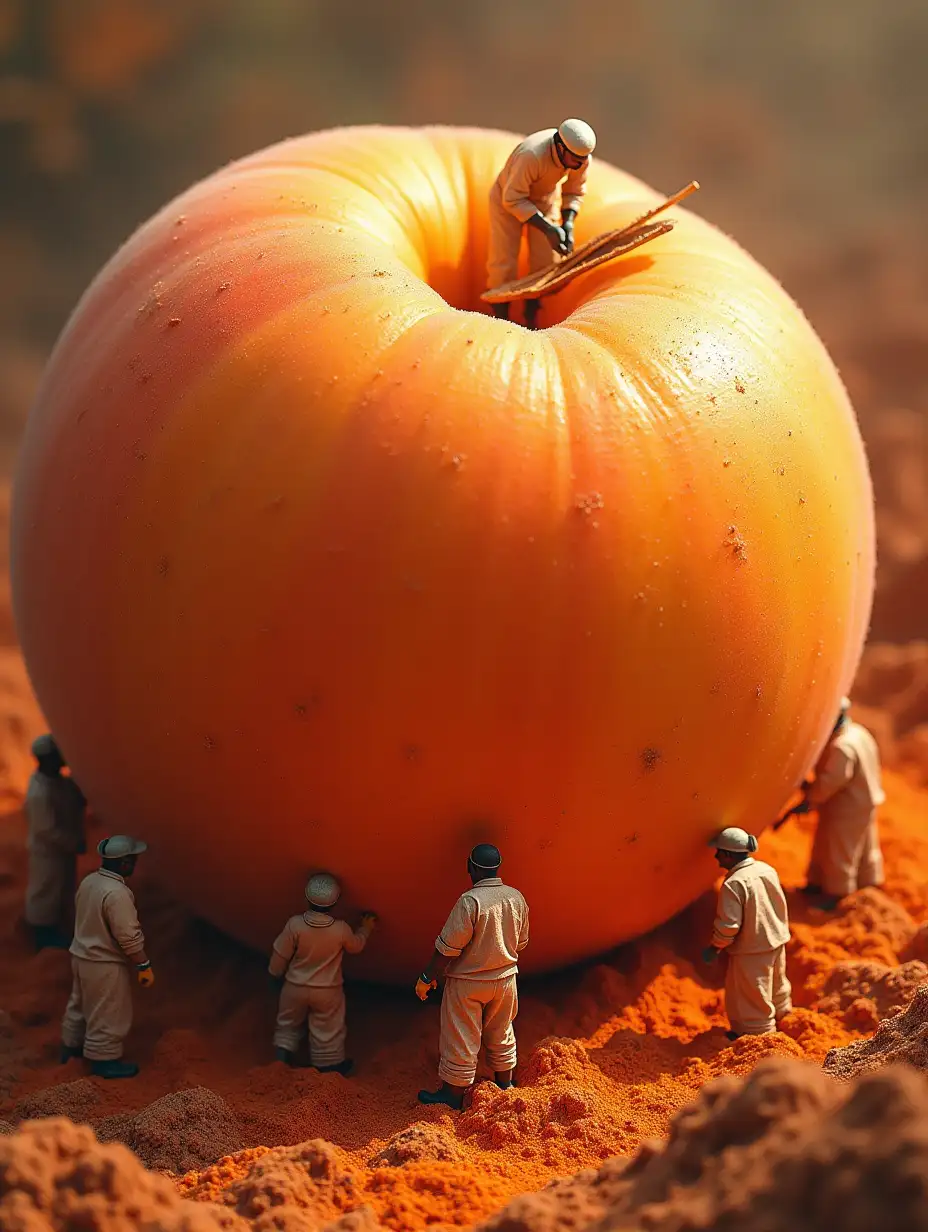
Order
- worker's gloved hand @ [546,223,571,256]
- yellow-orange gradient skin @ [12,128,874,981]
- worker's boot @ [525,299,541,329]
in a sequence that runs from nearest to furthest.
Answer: yellow-orange gradient skin @ [12,128,874,981]
worker's gloved hand @ [546,223,571,256]
worker's boot @ [525,299,541,329]

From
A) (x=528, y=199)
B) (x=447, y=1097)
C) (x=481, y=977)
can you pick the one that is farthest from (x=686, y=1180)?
(x=528, y=199)

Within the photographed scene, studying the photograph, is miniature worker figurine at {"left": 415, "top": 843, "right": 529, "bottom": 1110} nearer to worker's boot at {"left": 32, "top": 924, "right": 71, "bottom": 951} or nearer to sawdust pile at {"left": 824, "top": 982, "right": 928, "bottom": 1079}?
sawdust pile at {"left": 824, "top": 982, "right": 928, "bottom": 1079}

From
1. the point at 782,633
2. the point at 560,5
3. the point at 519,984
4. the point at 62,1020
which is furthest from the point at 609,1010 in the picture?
the point at 560,5

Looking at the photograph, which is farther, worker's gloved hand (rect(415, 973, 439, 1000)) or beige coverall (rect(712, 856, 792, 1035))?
beige coverall (rect(712, 856, 792, 1035))

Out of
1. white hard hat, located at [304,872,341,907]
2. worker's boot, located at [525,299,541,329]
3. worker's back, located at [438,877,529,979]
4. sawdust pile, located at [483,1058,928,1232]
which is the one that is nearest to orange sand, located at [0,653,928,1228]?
worker's back, located at [438,877,529,979]

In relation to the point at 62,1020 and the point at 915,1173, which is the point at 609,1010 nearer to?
the point at 62,1020

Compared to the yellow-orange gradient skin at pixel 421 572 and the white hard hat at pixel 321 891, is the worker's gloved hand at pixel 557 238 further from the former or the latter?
the white hard hat at pixel 321 891

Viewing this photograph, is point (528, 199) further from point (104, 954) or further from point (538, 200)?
point (104, 954)
